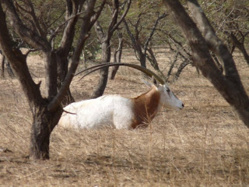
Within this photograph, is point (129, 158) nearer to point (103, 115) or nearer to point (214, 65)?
point (214, 65)

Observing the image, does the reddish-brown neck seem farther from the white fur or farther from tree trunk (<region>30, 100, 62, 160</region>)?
tree trunk (<region>30, 100, 62, 160</region>)

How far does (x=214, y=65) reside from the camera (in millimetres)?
3484

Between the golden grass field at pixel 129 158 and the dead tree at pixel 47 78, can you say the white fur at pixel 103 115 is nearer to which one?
the golden grass field at pixel 129 158

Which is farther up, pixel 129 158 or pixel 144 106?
pixel 129 158

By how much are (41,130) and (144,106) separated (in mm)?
3094

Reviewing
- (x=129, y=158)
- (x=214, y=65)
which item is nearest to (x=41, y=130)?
(x=129, y=158)

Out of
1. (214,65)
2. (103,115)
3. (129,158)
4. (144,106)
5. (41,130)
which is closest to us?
(214,65)

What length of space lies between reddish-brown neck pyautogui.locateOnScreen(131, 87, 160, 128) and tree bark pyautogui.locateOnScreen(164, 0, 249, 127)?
12.1 ft

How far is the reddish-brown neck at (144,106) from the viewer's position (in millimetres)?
7203

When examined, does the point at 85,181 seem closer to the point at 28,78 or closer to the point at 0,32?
the point at 28,78

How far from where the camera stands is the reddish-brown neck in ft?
23.6

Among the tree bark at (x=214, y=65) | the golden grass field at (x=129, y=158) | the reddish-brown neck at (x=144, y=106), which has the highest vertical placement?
the tree bark at (x=214, y=65)

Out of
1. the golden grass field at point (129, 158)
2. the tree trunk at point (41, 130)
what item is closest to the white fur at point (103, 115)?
the golden grass field at point (129, 158)

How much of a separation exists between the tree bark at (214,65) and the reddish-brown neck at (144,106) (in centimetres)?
369
